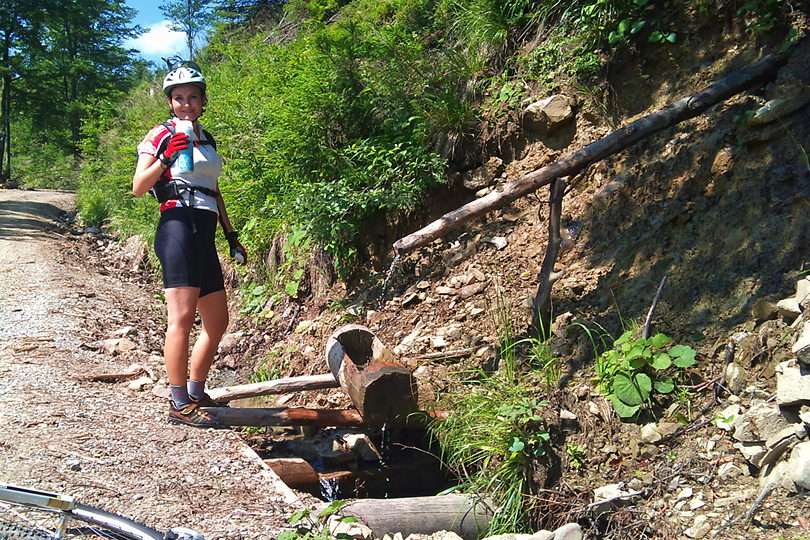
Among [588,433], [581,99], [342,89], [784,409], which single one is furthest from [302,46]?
[784,409]

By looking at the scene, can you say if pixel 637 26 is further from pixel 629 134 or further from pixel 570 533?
pixel 570 533

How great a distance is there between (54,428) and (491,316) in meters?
3.00

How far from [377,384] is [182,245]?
1481mm

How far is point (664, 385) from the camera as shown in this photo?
341 centimetres

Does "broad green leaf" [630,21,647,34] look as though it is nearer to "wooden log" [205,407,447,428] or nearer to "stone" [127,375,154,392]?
"wooden log" [205,407,447,428]

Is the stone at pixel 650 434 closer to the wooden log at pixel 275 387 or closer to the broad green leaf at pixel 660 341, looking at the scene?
the broad green leaf at pixel 660 341

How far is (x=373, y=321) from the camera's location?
18.3 feet

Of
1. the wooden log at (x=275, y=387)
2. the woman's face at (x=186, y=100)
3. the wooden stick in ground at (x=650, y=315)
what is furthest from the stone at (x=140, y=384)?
the wooden stick in ground at (x=650, y=315)

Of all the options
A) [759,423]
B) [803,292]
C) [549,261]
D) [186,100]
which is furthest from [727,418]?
[186,100]

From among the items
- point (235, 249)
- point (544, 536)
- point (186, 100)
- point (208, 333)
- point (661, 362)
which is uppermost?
point (186, 100)

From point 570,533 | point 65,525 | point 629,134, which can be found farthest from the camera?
point 629,134

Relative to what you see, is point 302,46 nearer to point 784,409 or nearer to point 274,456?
point 274,456

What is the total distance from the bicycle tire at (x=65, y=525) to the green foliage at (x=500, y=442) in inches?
73.5

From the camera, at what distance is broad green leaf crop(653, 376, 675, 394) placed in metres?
3.39
